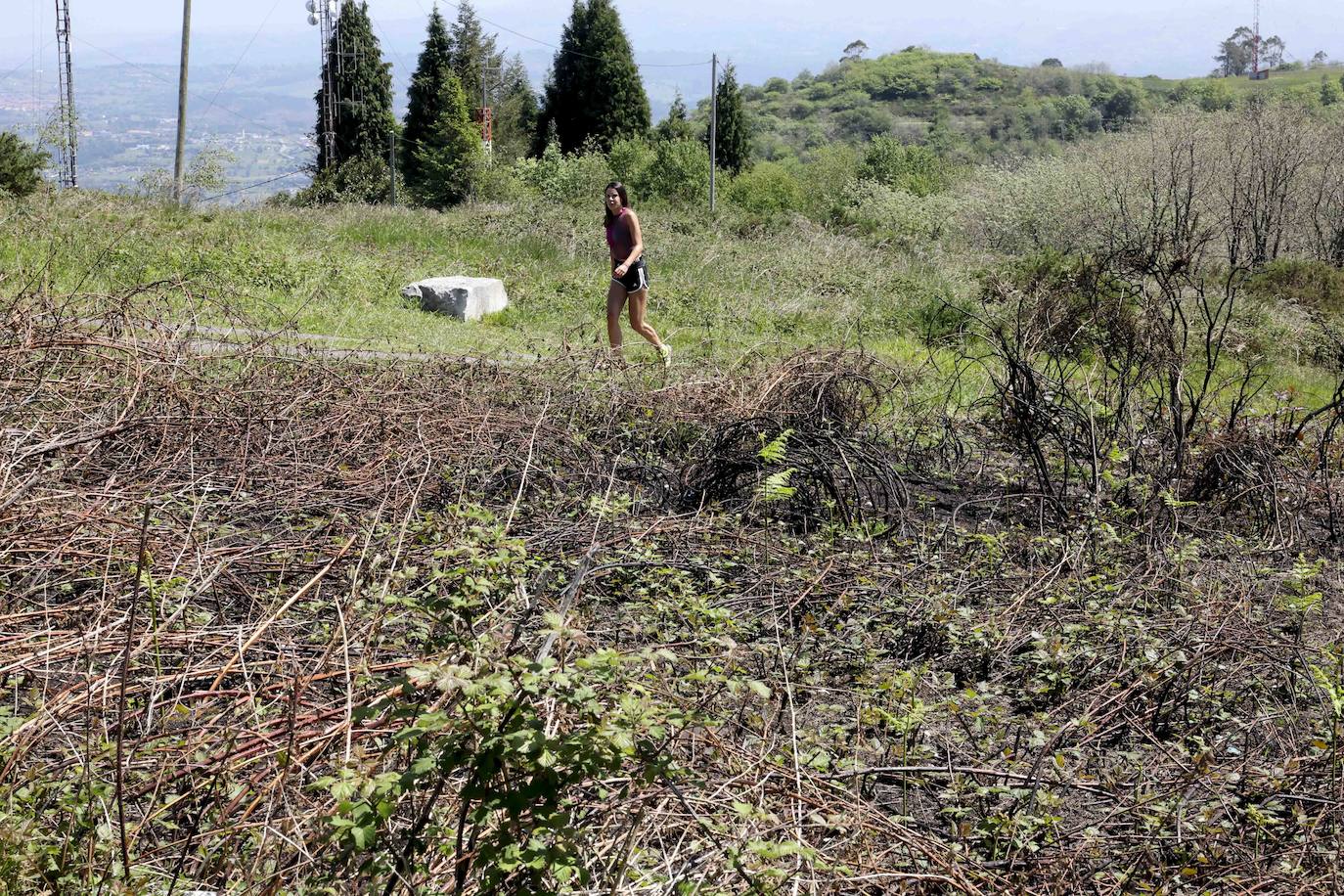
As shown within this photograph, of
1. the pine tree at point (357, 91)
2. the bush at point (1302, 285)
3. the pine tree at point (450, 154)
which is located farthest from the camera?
the pine tree at point (357, 91)

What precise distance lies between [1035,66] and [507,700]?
139488mm

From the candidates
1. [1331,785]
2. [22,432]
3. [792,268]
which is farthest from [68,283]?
[1331,785]

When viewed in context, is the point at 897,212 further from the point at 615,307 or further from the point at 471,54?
the point at 471,54

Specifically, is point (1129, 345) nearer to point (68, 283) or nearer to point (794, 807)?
point (794, 807)

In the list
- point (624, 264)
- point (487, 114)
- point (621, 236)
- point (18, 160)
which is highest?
point (487, 114)

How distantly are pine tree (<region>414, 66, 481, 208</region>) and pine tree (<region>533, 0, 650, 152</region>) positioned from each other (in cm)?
447

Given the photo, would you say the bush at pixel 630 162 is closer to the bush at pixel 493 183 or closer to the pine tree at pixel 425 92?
the bush at pixel 493 183

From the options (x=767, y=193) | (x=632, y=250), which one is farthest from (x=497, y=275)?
(x=767, y=193)

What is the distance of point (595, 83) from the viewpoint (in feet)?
156

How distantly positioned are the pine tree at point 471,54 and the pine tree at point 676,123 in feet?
37.8

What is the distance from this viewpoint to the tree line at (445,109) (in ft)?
149

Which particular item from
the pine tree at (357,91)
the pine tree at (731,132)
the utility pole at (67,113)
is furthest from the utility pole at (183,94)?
the pine tree at (731,132)

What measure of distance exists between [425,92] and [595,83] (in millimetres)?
8116

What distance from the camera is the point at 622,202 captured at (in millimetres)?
9641
